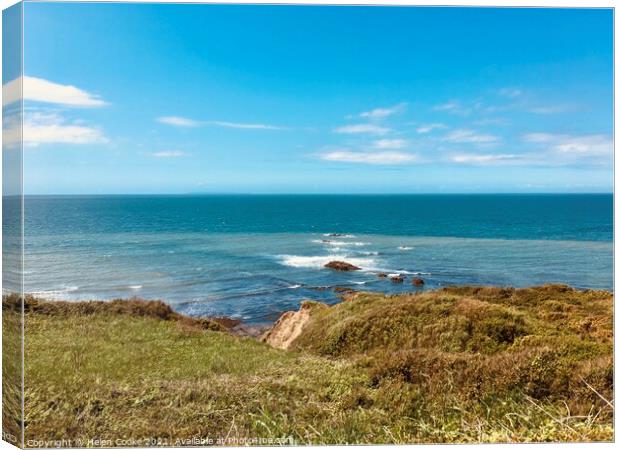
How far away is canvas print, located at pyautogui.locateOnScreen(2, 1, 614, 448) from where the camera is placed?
18.1 feet

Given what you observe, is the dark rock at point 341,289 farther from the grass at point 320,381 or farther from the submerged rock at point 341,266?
the grass at point 320,381

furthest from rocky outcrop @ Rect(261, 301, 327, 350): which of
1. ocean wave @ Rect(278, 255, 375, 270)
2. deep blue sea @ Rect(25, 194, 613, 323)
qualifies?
ocean wave @ Rect(278, 255, 375, 270)

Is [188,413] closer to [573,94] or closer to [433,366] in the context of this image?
[433,366]

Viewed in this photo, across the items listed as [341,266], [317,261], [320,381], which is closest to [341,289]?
[341,266]

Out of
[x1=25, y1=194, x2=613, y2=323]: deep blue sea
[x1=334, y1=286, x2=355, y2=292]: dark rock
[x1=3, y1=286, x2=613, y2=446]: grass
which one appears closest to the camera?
[x1=3, y1=286, x2=613, y2=446]: grass

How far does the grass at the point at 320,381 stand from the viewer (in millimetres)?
5465

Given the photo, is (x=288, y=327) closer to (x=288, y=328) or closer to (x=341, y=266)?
(x=288, y=328)

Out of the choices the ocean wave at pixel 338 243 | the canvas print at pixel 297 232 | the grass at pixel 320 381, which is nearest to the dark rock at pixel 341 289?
the canvas print at pixel 297 232

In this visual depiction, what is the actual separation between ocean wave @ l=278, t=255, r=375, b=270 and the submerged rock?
0.15ft

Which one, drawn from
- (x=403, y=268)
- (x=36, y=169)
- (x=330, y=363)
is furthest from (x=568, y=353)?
(x=36, y=169)

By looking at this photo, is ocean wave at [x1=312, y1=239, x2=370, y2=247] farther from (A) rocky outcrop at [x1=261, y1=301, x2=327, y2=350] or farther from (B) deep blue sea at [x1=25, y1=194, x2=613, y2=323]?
(A) rocky outcrop at [x1=261, y1=301, x2=327, y2=350]

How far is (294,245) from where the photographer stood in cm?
698

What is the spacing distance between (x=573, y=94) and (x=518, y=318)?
3.17 m

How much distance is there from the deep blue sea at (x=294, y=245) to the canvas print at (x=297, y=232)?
0.03 metres
